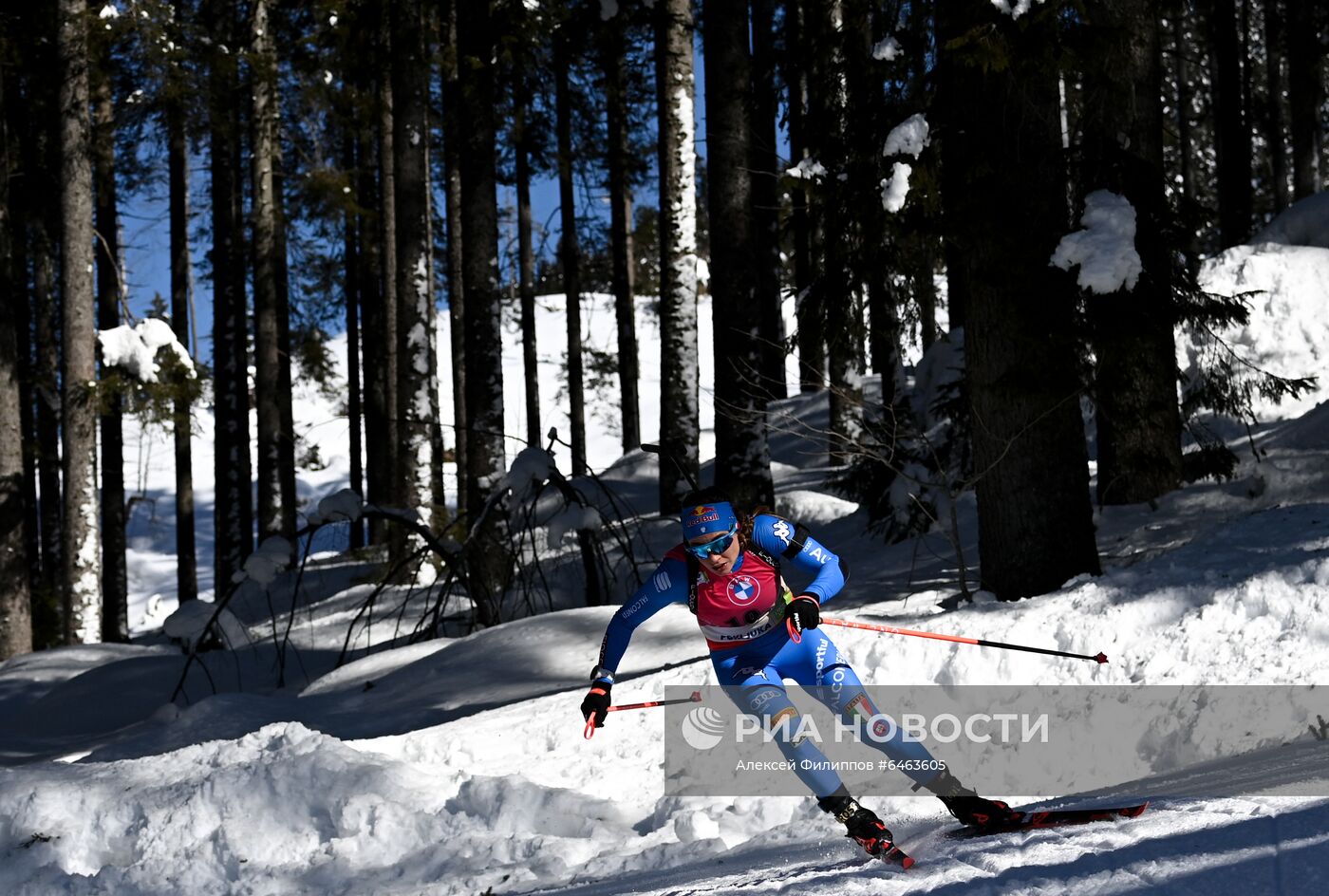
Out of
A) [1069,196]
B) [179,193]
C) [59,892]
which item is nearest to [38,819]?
[59,892]

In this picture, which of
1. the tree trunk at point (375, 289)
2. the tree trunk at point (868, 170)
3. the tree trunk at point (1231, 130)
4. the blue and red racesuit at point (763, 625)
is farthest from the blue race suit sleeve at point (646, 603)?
the tree trunk at point (375, 289)

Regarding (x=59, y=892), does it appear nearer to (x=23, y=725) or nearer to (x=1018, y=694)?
(x=1018, y=694)

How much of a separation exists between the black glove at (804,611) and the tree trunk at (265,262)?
13042 millimetres

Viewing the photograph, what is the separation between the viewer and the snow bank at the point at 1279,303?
50.1ft

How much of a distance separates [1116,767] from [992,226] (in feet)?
11.7

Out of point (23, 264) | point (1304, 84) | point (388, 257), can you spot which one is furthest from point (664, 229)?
point (1304, 84)

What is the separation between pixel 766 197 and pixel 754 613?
12.7 meters

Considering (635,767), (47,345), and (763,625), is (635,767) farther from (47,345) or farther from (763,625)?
(47,345)

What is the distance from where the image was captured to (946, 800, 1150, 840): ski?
4.75m

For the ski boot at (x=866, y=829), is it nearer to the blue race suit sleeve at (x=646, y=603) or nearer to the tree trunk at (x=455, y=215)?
the blue race suit sleeve at (x=646, y=603)

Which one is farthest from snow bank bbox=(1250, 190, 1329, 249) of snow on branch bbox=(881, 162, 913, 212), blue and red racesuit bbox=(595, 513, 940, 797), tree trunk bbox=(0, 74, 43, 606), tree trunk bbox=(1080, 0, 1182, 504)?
tree trunk bbox=(0, 74, 43, 606)

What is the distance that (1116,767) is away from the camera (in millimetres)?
6672

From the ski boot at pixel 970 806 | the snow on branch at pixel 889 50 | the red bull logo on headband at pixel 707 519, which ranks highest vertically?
the snow on branch at pixel 889 50

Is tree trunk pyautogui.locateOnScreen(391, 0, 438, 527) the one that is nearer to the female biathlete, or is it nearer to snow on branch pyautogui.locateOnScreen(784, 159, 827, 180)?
snow on branch pyautogui.locateOnScreen(784, 159, 827, 180)
